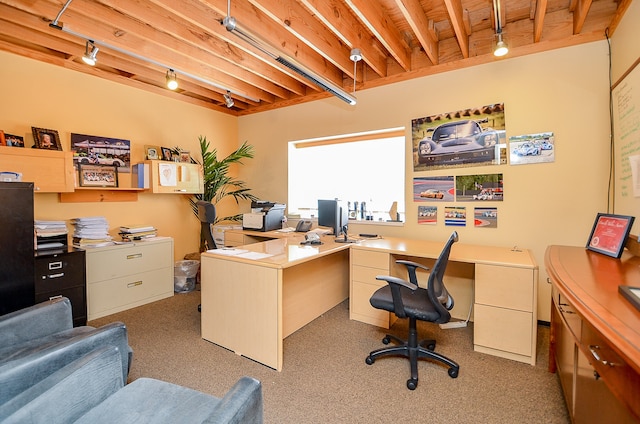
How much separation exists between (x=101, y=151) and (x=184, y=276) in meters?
1.80

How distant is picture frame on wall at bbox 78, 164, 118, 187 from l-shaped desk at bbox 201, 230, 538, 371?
6.40 feet

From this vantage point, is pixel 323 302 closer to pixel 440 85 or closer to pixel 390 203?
pixel 390 203

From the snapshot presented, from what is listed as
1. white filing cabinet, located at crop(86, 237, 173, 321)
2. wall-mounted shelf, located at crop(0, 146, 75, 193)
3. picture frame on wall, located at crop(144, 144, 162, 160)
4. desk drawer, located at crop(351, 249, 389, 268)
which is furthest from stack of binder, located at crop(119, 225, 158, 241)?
desk drawer, located at crop(351, 249, 389, 268)

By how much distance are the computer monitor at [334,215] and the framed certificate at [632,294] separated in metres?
2.33

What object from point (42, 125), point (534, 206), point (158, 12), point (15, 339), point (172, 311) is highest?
point (158, 12)

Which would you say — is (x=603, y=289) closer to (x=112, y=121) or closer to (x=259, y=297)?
(x=259, y=297)

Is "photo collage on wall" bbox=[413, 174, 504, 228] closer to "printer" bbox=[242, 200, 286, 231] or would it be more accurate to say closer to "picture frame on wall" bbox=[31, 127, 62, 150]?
"printer" bbox=[242, 200, 286, 231]

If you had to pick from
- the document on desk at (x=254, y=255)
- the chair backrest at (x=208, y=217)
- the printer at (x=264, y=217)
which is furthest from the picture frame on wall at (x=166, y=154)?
the document on desk at (x=254, y=255)

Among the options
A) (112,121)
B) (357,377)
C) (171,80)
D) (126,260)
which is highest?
(171,80)

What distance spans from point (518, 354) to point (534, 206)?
138cm

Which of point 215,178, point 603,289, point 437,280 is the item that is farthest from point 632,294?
point 215,178

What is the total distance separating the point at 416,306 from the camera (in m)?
2.07

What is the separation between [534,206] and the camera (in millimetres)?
2807

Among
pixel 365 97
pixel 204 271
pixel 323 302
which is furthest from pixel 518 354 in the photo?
pixel 365 97
